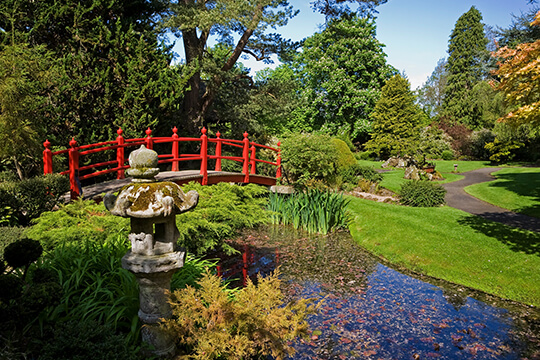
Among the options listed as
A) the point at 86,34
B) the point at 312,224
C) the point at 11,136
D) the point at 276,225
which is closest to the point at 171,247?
the point at 11,136

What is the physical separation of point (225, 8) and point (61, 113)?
24.3 feet

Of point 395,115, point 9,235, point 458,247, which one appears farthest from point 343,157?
point 9,235

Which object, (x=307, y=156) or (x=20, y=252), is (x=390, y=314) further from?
(x=307, y=156)

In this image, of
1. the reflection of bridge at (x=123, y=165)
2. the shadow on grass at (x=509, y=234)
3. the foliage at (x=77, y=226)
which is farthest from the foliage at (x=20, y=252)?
the shadow on grass at (x=509, y=234)

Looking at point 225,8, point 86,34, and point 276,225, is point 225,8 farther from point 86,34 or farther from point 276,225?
point 276,225

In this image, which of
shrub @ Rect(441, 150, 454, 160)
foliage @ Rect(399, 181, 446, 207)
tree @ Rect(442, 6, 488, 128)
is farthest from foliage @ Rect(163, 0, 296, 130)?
tree @ Rect(442, 6, 488, 128)

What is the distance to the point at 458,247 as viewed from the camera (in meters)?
8.89

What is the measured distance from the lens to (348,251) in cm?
1018

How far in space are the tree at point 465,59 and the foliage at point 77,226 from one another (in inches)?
1656

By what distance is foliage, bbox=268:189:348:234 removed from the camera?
11.7 m

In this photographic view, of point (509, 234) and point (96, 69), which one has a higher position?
point (96, 69)

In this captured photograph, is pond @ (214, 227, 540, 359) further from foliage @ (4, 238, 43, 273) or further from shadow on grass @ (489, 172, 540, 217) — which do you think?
shadow on grass @ (489, 172, 540, 217)

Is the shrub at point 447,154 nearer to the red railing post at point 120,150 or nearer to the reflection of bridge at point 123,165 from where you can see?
the reflection of bridge at point 123,165

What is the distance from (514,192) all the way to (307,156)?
30.9 feet
